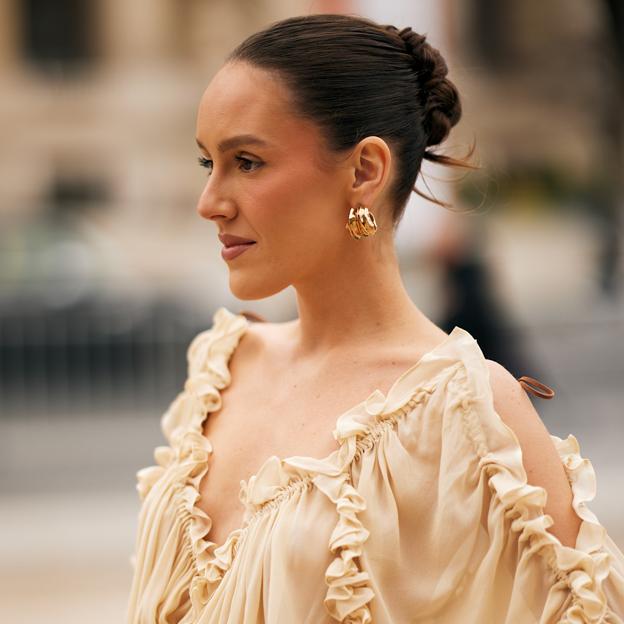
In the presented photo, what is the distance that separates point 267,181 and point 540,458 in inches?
28.9

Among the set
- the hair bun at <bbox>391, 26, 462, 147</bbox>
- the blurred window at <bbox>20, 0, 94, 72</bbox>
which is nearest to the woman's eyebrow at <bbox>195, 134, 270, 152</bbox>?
the hair bun at <bbox>391, 26, 462, 147</bbox>

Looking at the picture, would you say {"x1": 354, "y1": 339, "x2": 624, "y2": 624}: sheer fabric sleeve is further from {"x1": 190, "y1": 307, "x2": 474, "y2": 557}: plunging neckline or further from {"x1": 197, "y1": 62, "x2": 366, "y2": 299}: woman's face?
{"x1": 197, "y1": 62, "x2": 366, "y2": 299}: woman's face

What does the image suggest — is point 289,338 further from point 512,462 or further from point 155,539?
point 512,462

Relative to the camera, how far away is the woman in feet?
7.13

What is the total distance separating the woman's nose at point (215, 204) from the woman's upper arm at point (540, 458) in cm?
62

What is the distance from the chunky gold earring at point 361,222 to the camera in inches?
94.9

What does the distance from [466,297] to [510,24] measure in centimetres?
2485

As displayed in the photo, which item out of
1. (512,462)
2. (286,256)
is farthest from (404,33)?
(512,462)

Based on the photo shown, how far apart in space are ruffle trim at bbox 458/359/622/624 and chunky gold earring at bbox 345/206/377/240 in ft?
1.38

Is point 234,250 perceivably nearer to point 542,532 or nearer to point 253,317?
point 253,317

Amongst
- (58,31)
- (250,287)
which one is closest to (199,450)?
(250,287)

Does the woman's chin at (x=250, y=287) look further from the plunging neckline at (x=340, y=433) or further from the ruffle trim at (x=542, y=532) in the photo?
the ruffle trim at (x=542, y=532)

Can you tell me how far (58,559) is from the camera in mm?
7340

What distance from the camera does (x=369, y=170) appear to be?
7.93 ft
